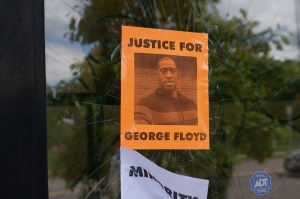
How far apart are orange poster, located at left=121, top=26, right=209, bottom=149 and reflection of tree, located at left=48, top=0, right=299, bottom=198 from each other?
2.0 inches

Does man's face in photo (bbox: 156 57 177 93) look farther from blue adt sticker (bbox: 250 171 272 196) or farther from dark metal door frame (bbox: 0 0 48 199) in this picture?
blue adt sticker (bbox: 250 171 272 196)

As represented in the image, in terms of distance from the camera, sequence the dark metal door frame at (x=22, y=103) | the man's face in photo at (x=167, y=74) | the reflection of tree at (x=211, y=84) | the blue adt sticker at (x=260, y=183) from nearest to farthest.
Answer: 1. the dark metal door frame at (x=22, y=103)
2. the reflection of tree at (x=211, y=84)
3. the man's face in photo at (x=167, y=74)
4. the blue adt sticker at (x=260, y=183)

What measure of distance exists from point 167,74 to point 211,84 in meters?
0.27

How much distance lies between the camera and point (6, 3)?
210cm

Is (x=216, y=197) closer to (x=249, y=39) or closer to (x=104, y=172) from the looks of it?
(x=104, y=172)

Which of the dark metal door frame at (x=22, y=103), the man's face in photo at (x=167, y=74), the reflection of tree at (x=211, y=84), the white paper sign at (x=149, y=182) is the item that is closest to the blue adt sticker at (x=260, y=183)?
the reflection of tree at (x=211, y=84)

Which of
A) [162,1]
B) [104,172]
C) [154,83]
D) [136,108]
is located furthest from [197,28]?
[104,172]

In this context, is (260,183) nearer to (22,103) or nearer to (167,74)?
(167,74)

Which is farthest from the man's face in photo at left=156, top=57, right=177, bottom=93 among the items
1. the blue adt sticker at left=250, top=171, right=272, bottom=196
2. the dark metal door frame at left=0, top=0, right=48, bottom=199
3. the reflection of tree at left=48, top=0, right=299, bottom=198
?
the blue adt sticker at left=250, top=171, right=272, bottom=196

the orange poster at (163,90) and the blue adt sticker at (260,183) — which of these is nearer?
the orange poster at (163,90)

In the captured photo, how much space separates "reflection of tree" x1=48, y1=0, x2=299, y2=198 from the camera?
235 centimetres

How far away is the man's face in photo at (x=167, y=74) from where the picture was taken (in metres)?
2.45

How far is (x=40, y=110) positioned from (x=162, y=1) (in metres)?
0.89

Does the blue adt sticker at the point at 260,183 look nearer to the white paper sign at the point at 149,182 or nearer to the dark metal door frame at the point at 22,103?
the white paper sign at the point at 149,182
